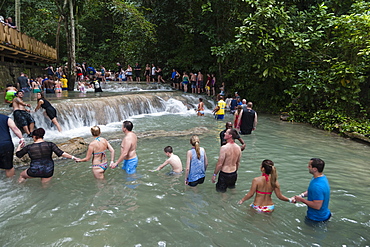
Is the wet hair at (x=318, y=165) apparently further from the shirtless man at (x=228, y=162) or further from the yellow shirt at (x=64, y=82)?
the yellow shirt at (x=64, y=82)

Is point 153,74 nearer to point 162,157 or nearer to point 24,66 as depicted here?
point 24,66

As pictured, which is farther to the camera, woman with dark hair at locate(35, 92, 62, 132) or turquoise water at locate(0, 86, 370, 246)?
woman with dark hair at locate(35, 92, 62, 132)

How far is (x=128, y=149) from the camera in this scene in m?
6.07

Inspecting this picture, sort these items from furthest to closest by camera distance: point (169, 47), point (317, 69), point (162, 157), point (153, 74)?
point (169, 47), point (153, 74), point (317, 69), point (162, 157)

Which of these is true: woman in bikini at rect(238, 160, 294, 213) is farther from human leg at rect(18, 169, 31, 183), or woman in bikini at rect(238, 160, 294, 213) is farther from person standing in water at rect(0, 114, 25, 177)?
person standing in water at rect(0, 114, 25, 177)

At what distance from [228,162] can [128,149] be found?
240 centimetres

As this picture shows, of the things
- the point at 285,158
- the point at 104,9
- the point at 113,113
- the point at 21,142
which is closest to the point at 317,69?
the point at 285,158

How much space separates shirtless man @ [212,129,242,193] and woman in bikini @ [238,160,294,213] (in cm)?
82

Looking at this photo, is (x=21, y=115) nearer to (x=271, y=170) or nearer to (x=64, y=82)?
(x=271, y=170)

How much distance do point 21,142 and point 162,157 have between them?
12.3ft

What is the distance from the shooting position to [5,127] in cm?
573

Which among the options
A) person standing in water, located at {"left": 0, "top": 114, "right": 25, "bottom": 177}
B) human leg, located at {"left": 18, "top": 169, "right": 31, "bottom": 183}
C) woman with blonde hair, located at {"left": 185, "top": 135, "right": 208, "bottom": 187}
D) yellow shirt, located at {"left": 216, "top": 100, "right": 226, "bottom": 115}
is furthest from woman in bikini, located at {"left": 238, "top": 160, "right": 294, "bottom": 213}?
yellow shirt, located at {"left": 216, "top": 100, "right": 226, "bottom": 115}

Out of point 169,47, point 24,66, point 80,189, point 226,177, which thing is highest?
point 169,47

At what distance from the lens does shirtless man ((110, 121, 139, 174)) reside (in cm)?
596
